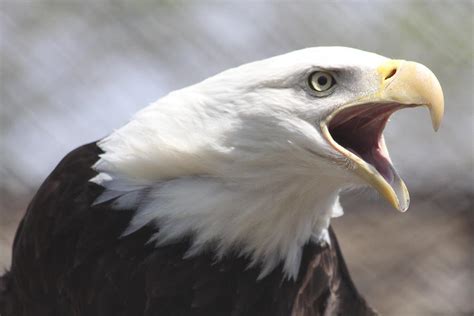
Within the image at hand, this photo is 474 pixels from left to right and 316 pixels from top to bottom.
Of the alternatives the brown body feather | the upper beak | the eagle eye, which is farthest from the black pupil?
the brown body feather

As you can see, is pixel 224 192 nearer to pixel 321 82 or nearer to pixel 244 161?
pixel 244 161

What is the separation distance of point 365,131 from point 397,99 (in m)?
0.14

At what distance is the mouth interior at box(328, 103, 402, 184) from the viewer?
283 cm

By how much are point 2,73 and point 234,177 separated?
2205 millimetres

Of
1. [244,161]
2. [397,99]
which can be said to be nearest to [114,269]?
[244,161]

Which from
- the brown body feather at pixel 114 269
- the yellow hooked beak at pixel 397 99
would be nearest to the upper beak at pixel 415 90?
the yellow hooked beak at pixel 397 99

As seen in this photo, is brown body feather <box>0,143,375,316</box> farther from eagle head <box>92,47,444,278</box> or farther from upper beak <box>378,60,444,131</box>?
upper beak <box>378,60,444,131</box>

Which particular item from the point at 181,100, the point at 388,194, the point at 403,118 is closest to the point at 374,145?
the point at 388,194

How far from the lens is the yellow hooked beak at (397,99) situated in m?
2.76

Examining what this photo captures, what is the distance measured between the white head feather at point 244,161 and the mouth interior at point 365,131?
5 cm

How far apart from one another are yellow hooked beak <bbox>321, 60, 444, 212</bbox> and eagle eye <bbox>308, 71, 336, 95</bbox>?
0.06 meters

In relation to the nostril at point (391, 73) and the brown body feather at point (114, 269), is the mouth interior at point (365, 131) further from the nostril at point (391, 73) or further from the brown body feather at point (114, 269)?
the brown body feather at point (114, 269)

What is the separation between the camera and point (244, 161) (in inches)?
114

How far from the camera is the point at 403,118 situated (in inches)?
187
